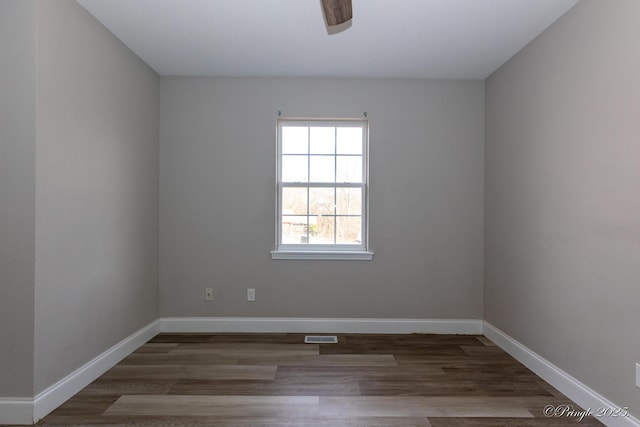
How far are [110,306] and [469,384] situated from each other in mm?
2678

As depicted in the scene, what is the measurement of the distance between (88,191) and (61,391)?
1272 millimetres

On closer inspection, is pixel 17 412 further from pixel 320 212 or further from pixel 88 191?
pixel 320 212

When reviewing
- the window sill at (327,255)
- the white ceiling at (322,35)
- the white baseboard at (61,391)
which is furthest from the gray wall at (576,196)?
the white baseboard at (61,391)

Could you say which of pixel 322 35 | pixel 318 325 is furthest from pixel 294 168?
pixel 318 325

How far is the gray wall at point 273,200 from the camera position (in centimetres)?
396

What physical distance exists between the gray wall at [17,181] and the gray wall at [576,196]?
3.20 metres

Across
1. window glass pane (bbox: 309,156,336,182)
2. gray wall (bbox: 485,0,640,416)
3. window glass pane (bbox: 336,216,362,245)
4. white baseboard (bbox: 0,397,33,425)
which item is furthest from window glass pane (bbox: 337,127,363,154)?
white baseboard (bbox: 0,397,33,425)

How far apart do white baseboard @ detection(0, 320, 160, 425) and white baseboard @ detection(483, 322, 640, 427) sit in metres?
3.16

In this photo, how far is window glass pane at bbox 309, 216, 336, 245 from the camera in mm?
4055

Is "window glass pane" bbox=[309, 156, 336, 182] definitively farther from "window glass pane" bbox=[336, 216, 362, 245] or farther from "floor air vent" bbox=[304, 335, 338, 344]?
"floor air vent" bbox=[304, 335, 338, 344]

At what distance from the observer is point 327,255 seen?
3963mm

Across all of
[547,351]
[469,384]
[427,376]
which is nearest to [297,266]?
[427,376]

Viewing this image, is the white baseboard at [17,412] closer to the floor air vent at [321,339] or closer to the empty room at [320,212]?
the empty room at [320,212]

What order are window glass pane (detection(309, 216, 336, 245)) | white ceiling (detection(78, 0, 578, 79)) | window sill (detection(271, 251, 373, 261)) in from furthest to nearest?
window glass pane (detection(309, 216, 336, 245)), window sill (detection(271, 251, 373, 261)), white ceiling (detection(78, 0, 578, 79))
